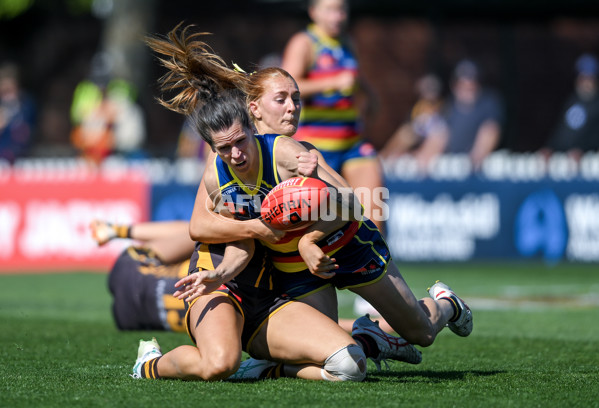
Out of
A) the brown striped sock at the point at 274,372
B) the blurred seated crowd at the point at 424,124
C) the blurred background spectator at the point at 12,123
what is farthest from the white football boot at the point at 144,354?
the blurred background spectator at the point at 12,123

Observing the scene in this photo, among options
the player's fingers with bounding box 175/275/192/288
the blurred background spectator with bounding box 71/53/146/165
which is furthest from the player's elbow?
the blurred background spectator with bounding box 71/53/146/165

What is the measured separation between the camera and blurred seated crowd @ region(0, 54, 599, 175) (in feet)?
46.0

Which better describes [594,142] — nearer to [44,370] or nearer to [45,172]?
[45,172]

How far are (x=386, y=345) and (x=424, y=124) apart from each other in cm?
1196

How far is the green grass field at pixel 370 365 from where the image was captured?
4402 mm

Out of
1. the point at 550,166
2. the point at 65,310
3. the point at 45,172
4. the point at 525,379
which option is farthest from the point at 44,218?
the point at 525,379

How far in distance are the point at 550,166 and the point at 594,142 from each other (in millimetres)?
1464

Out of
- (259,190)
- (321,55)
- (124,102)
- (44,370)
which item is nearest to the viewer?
(259,190)

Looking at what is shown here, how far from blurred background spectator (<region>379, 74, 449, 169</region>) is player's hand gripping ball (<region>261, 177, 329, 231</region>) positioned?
1056cm

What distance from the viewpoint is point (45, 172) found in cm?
1339

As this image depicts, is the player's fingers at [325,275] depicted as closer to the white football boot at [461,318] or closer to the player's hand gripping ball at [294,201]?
the player's hand gripping ball at [294,201]

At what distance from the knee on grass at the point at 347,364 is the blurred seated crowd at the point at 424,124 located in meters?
8.30

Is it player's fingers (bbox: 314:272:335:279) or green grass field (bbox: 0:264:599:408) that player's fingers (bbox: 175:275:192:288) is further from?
player's fingers (bbox: 314:272:335:279)

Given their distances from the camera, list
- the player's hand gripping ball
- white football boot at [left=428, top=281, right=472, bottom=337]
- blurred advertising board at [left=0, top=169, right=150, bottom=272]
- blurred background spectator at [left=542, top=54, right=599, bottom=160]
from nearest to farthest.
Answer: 1. the player's hand gripping ball
2. white football boot at [left=428, top=281, right=472, bottom=337]
3. blurred advertising board at [left=0, top=169, right=150, bottom=272]
4. blurred background spectator at [left=542, top=54, right=599, bottom=160]
